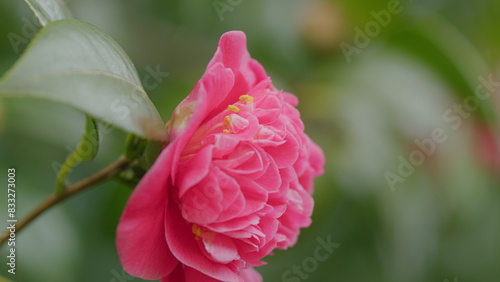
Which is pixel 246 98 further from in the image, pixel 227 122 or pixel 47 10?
pixel 47 10

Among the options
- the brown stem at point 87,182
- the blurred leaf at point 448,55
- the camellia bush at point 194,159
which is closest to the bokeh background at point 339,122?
the blurred leaf at point 448,55

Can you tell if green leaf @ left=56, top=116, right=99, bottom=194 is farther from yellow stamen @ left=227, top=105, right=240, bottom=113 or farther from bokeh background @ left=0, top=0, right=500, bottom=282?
bokeh background @ left=0, top=0, right=500, bottom=282

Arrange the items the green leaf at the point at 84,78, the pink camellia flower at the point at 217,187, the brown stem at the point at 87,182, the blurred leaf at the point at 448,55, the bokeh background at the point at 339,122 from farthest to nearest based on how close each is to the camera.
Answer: the blurred leaf at the point at 448,55 < the bokeh background at the point at 339,122 < the brown stem at the point at 87,182 < the pink camellia flower at the point at 217,187 < the green leaf at the point at 84,78

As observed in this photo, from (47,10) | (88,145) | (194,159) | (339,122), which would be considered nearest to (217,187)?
(194,159)

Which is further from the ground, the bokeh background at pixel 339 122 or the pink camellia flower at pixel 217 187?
the pink camellia flower at pixel 217 187

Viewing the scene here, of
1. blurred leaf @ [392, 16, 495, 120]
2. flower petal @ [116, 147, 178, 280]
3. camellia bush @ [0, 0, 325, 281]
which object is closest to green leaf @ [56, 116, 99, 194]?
camellia bush @ [0, 0, 325, 281]

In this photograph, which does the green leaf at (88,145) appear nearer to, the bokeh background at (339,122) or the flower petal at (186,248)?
the flower petal at (186,248)

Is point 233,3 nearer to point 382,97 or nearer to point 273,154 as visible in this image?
point 382,97

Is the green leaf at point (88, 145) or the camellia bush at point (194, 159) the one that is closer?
the camellia bush at point (194, 159)
